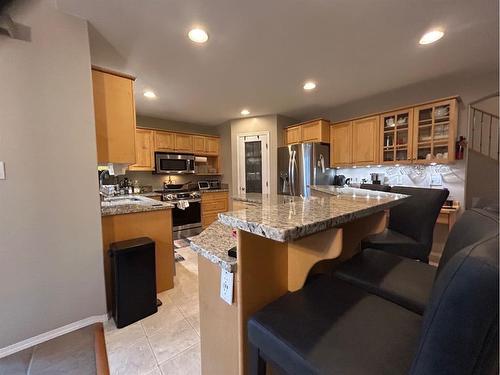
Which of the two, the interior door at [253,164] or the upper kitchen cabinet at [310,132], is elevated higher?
the upper kitchen cabinet at [310,132]

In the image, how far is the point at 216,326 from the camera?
3.33ft

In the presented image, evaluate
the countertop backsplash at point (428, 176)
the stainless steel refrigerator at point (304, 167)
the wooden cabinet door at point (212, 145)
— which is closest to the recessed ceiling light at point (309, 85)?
the stainless steel refrigerator at point (304, 167)

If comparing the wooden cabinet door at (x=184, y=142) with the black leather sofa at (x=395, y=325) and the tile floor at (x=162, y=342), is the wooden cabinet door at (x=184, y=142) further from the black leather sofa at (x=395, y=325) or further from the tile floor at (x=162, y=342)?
the black leather sofa at (x=395, y=325)

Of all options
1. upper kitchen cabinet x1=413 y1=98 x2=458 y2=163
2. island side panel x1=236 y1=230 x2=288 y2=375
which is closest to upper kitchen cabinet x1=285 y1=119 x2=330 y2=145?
upper kitchen cabinet x1=413 y1=98 x2=458 y2=163

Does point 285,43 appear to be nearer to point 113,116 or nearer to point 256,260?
point 113,116

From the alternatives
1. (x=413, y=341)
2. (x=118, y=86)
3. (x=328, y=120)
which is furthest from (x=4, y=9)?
(x=328, y=120)

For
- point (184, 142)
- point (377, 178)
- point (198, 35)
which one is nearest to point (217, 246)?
point (198, 35)

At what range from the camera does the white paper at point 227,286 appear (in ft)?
2.80

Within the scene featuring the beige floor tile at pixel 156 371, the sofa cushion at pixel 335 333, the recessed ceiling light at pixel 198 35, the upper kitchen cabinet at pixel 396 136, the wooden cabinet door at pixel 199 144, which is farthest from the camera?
the wooden cabinet door at pixel 199 144

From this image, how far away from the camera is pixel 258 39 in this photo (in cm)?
207

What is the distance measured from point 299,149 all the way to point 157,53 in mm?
2658

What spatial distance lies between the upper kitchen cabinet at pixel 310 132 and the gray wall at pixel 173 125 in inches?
81.5

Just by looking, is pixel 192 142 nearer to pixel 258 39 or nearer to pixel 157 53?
pixel 157 53

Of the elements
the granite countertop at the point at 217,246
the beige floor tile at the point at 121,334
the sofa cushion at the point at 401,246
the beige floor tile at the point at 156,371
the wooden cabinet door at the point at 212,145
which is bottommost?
the beige floor tile at the point at 156,371
